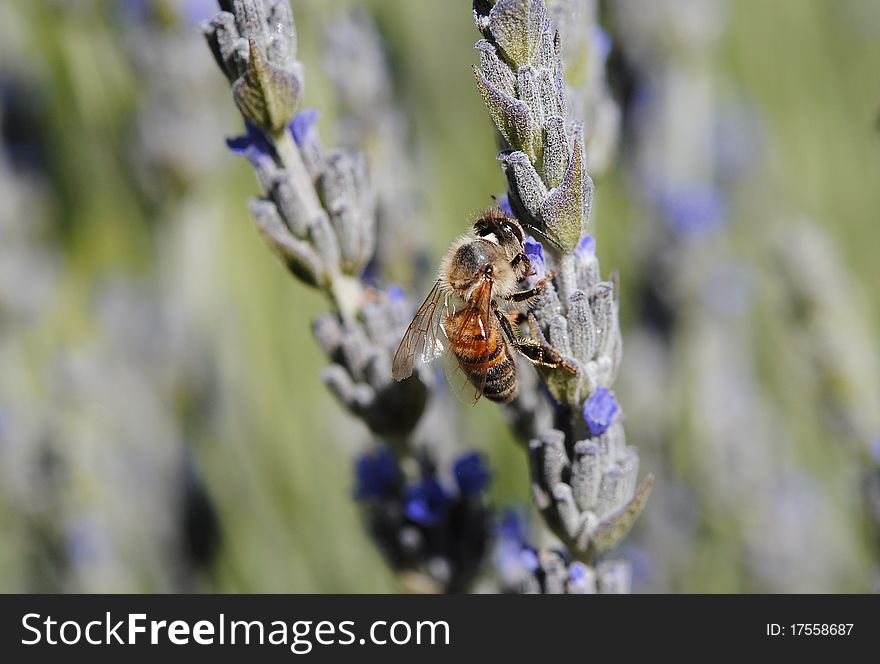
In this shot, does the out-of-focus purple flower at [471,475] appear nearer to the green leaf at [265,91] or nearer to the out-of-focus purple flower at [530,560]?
the out-of-focus purple flower at [530,560]

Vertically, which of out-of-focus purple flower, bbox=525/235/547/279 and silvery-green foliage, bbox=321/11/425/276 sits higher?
silvery-green foliage, bbox=321/11/425/276

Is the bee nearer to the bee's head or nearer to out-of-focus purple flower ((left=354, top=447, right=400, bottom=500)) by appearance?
the bee's head

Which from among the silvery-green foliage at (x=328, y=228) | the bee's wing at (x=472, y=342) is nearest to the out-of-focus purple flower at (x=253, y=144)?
the silvery-green foliage at (x=328, y=228)

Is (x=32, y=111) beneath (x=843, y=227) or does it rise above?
above

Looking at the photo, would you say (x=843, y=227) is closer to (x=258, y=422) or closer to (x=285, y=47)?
(x=258, y=422)

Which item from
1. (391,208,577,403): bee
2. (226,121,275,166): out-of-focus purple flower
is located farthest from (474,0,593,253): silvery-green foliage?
(226,121,275,166): out-of-focus purple flower
